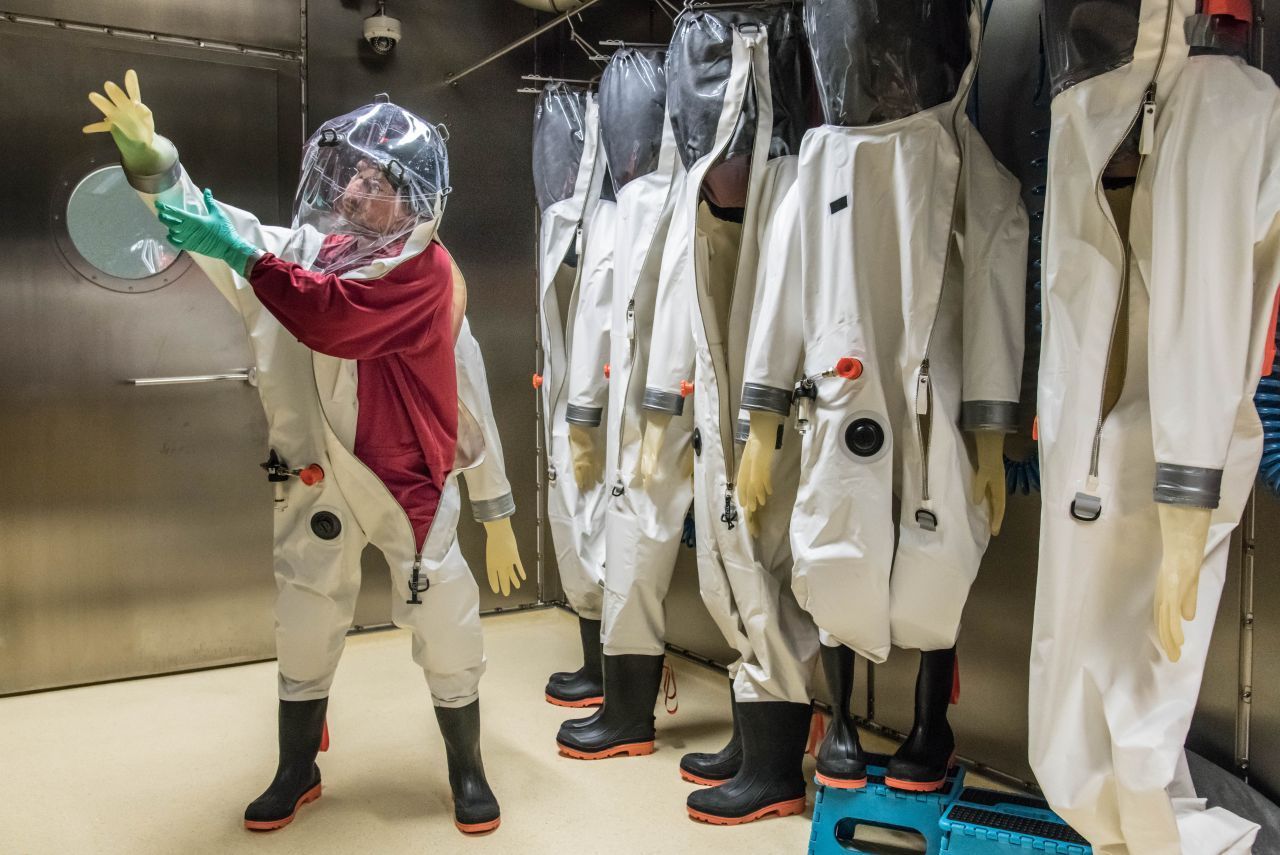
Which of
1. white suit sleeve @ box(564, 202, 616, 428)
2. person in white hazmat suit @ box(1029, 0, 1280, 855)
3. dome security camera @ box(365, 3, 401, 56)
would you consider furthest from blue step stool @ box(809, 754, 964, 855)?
dome security camera @ box(365, 3, 401, 56)

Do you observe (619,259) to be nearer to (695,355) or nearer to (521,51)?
(695,355)

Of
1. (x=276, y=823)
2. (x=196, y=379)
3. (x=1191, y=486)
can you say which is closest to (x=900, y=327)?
(x=1191, y=486)

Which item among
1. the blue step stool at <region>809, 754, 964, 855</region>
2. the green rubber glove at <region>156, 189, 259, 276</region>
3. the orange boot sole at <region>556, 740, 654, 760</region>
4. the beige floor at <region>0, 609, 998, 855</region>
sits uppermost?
the green rubber glove at <region>156, 189, 259, 276</region>

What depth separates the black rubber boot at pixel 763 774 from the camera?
2.20 meters

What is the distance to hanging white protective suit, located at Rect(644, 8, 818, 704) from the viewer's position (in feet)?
7.20

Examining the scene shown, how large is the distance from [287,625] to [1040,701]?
154 cm

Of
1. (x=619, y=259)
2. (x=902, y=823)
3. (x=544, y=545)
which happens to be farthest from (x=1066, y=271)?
(x=544, y=545)

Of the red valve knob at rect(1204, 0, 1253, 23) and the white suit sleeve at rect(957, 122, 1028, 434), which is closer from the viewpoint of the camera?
the red valve knob at rect(1204, 0, 1253, 23)

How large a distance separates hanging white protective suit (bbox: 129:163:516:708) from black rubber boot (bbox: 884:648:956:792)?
96 centimetres

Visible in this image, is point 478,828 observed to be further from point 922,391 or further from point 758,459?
point 922,391

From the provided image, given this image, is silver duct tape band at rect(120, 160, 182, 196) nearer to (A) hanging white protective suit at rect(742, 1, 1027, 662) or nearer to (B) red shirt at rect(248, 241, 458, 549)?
(B) red shirt at rect(248, 241, 458, 549)

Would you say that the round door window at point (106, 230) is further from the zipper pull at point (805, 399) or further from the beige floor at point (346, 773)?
the zipper pull at point (805, 399)

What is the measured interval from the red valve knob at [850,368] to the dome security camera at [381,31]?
→ 244 centimetres

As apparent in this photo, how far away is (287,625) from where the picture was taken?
85.2 inches
